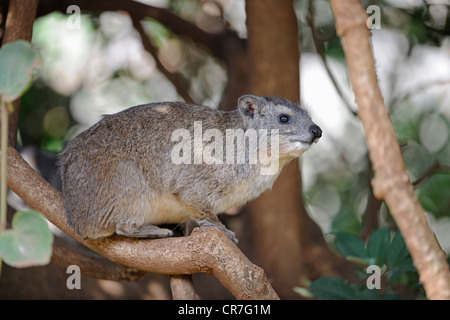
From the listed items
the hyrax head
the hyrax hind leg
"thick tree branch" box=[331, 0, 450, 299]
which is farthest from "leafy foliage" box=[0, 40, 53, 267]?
the hyrax head

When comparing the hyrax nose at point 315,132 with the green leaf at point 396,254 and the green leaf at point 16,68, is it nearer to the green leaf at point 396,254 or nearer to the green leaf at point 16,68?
the green leaf at point 396,254

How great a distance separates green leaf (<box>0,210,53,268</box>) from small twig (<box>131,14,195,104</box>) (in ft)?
15.7

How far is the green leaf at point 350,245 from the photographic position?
437cm

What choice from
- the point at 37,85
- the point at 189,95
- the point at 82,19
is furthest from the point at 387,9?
the point at 37,85

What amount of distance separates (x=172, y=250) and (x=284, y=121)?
1427mm

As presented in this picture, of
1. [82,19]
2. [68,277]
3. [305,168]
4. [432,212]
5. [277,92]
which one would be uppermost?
[82,19]

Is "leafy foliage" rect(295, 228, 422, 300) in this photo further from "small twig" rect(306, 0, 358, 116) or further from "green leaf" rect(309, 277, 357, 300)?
"small twig" rect(306, 0, 358, 116)

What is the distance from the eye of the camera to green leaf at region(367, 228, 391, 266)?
437 cm

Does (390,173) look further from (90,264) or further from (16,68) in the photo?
(90,264)

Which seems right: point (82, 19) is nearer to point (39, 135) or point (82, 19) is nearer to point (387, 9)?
point (39, 135)

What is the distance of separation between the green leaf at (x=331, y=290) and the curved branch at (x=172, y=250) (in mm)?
780
